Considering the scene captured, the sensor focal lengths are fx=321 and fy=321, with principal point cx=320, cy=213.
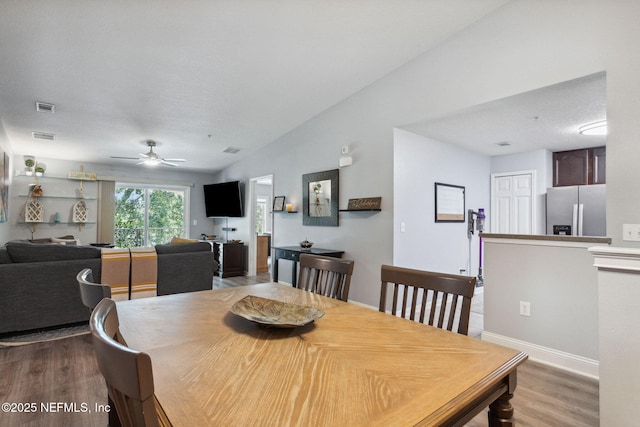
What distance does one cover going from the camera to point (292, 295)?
1.82 meters

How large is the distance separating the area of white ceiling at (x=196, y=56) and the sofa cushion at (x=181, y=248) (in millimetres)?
1866

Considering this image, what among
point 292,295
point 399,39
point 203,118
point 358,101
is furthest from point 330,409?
point 203,118

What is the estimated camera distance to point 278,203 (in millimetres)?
5832

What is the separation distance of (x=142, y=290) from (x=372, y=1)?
3862mm

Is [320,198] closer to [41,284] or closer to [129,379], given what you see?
[41,284]

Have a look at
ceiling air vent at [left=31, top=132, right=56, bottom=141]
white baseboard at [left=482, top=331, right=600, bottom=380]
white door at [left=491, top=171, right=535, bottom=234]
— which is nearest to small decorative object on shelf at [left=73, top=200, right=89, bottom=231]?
ceiling air vent at [left=31, top=132, right=56, bottom=141]

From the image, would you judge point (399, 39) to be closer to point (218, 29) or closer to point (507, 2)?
point (507, 2)

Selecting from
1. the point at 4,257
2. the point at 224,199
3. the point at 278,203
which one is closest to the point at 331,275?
the point at 4,257

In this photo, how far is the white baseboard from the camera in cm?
250

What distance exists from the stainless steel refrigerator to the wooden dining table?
4.60 m

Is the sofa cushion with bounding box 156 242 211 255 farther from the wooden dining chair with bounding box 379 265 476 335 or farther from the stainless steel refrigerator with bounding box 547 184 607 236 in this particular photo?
the stainless steel refrigerator with bounding box 547 184 607 236

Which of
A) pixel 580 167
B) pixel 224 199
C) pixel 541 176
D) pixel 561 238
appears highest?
pixel 580 167

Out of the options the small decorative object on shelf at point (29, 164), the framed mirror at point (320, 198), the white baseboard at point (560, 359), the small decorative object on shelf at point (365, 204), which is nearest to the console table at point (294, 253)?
the framed mirror at point (320, 198)

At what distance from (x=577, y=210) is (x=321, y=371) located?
17.2 feet
